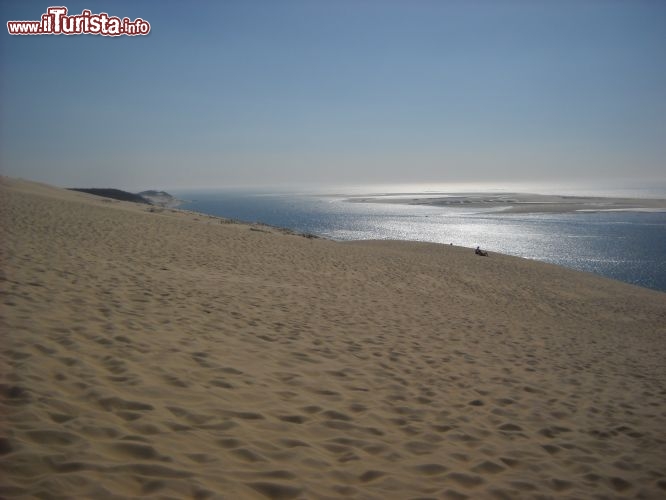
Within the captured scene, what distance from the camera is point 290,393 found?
4461mm

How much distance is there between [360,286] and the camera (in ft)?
39.9

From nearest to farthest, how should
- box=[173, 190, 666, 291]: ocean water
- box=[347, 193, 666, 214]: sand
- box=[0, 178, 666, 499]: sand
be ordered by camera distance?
box=[0, 178, 666, 499]: sand, box=[173, 190, 666, 291]: ocean water, box=[347, 193, 666, 214]: sand

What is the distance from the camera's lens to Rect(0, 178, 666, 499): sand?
9.81 ft

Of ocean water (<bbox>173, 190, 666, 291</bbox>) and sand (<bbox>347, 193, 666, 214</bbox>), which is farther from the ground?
sand (<bbox>347, 193, 666, 214</bbox>)

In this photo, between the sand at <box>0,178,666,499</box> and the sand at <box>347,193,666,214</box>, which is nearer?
the sand at <box>0,178,666,499</box>

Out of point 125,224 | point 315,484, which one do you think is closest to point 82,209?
point 125,224

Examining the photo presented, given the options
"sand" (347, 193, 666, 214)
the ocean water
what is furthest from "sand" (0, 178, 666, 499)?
"sand" (347, 193, 666, 214)

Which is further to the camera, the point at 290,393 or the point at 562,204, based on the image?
the point at 562,204

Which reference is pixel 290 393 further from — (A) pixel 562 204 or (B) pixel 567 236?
(A) pixel 562 204

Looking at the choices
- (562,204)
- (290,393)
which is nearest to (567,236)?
(290,393)

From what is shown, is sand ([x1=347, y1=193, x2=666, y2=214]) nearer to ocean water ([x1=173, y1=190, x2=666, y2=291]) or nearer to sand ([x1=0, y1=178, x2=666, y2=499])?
ocean water ([x1=173, y1=190, x2=666, y2=291])

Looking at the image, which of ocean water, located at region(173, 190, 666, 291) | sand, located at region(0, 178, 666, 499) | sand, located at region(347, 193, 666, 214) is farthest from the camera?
sand, located at region(347, 193, 666, 214)

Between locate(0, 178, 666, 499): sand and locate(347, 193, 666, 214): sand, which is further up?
locate(347, 193, 666, 214): sand

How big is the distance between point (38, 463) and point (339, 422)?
2546mm
